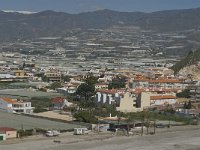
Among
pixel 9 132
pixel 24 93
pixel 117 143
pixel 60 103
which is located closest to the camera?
pixel 117 143

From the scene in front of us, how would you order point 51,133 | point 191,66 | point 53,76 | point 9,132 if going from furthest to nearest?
point 191,66 < point 53,76 < point 51,133 < point 9,132

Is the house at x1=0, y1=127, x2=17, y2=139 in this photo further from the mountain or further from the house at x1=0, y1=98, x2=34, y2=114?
the mountain

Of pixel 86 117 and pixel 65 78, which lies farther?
pixel 65 78

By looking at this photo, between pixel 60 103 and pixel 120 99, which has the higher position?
pixel 120 99

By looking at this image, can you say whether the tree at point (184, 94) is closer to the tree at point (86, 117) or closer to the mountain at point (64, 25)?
the tree at point (86, 117)

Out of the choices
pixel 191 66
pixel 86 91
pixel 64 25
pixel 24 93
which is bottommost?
pixel 24 93

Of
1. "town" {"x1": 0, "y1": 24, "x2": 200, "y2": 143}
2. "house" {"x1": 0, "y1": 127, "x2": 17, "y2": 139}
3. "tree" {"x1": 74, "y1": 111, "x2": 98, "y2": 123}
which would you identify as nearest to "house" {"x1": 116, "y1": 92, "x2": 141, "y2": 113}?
"town" {"x1": 0, "y1": 24, "x2": 200, "y2": 143}

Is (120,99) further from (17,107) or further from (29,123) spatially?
(29,123)

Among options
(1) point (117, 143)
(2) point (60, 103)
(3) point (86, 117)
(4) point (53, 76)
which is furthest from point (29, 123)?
(4) point (53, 76)

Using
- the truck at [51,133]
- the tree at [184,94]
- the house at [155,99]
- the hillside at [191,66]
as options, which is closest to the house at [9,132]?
the truck at [51,133]
